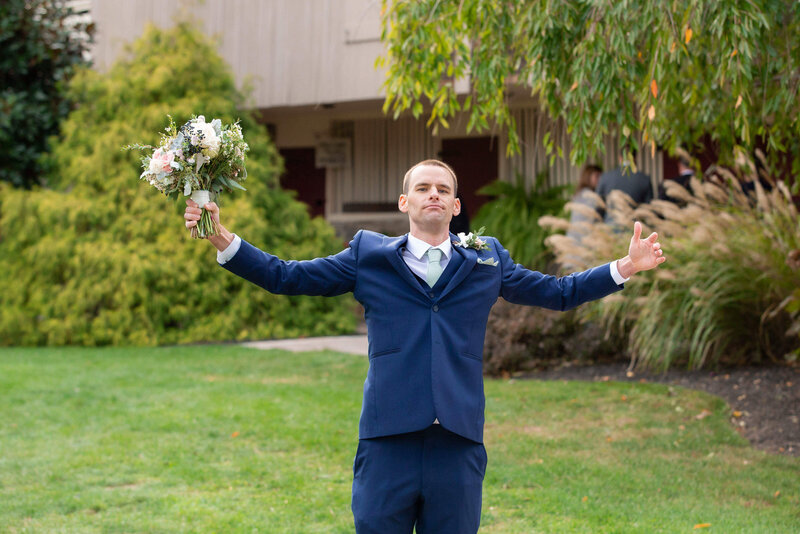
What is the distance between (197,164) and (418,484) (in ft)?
4.44

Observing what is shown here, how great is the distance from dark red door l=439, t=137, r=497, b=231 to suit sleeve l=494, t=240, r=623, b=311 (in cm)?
1106

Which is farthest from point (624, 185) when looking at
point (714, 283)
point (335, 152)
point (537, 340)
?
point (335, 152)

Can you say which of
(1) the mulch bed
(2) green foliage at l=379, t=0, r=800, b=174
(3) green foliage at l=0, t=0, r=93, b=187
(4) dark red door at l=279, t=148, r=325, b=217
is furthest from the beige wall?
(2) green foliage at l=379, t=0, r=800, b=174

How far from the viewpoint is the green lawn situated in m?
4.79

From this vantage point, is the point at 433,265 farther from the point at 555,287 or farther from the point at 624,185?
the point at 624,185

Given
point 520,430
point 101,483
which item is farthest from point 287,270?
point 520,430

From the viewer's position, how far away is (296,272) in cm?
317

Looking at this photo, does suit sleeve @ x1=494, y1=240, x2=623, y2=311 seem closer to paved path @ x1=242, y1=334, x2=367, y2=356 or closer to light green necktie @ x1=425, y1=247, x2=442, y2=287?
light green necktie @ x1=425, y1=247, x2=442, y2=287

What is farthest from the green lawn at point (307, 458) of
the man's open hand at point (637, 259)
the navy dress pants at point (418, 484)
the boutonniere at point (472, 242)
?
the boutonniere at point (472, 242)

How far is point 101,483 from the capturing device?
17.8 ft

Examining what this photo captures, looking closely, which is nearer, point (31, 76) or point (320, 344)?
point (320, 344)

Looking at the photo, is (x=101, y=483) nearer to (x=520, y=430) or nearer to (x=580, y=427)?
(x=520, y=430)

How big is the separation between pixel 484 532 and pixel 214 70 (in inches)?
404

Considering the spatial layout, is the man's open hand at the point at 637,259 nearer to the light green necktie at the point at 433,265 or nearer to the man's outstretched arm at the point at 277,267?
the light green necktie at the point at 433,265
